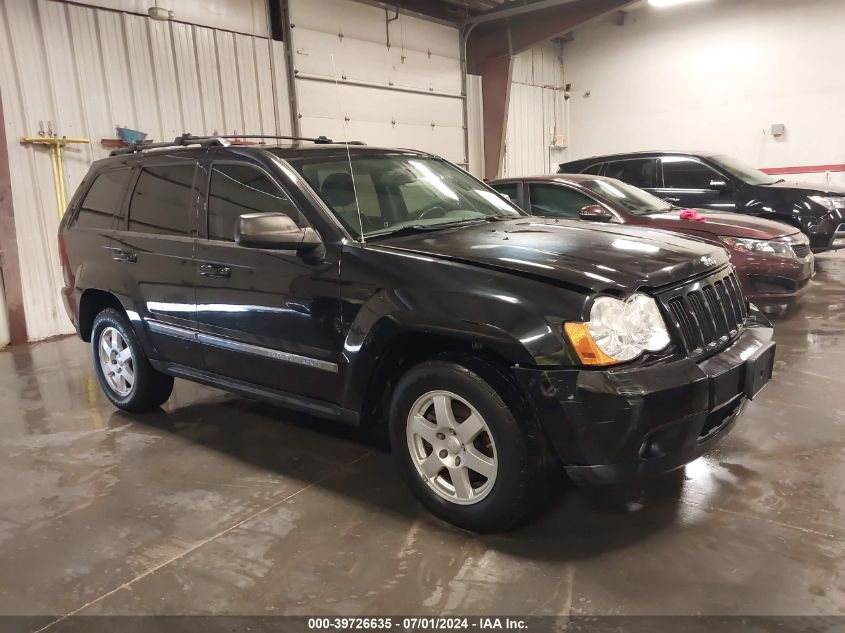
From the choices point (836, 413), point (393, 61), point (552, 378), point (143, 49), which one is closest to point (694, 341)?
point (552, 378)

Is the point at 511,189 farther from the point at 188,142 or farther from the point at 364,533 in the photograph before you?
the point at 364,533

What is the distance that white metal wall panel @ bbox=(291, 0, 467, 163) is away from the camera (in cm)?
870

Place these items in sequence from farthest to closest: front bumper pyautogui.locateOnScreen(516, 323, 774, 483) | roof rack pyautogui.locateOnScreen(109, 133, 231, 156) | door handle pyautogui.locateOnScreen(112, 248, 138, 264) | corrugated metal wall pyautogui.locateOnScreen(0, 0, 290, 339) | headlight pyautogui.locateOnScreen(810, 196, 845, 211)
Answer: headlight pyautogui.locateOnScreen(810, 196, 845, 211), corrugated metal wall pyautogui.locateOnScreen(0, 0, 290, 339), door handle pyautogui.locateOnScreen(112, 248, 138, 264), roof rack pyautogui.locateOnScreen(109, 133, 231, 156), front bumper pyautogui.locateOnScreen(516, 323, 774, 483)

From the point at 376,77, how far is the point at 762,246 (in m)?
6.15

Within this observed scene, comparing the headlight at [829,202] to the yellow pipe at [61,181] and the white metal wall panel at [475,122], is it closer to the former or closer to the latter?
→ the white metal wall panel at [475,122]

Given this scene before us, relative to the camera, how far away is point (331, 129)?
9.08 m

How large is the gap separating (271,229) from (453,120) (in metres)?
8.92

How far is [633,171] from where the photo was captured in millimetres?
8164

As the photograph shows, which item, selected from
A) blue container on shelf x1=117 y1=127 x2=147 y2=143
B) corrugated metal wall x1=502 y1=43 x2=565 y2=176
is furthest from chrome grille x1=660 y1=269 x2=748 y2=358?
corrugated metal wall x1=502 y1=43 x2=565 y2=176

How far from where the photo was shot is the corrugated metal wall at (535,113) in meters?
13.0

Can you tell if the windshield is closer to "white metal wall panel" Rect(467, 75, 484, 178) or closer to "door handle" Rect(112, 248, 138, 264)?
"white metal wall panel" Rect(467, 75, 484, 178)

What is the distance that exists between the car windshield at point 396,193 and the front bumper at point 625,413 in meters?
1.15

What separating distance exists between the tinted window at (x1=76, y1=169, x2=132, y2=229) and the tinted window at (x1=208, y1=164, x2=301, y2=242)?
937 mm

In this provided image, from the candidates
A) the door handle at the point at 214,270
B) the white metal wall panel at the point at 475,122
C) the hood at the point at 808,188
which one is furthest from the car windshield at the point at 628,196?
the white metal wall panel at the point at 475,122
